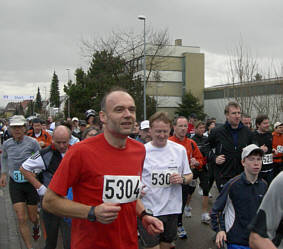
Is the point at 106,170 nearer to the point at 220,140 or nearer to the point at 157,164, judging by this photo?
the point at 157,164

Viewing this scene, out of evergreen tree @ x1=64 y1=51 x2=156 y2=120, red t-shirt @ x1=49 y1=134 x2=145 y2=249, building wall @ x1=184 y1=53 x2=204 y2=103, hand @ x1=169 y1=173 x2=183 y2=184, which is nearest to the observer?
red t-shirt @ x1=49 y1=134 x2=145 y2=249

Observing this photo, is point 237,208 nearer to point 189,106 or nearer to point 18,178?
point 18,178

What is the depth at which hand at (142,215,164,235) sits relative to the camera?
2631 millimetres

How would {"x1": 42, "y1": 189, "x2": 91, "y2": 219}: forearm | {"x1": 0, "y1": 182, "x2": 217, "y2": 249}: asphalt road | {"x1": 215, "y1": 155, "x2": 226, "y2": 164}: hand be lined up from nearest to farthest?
{"x1": 42, "y1": 189, "x2": 91, "y2": 219}: forearm → {"x1": 215, "y1": 155, "x2": 226, "y2": 164}: hand → {"x1": 0, "y1": 182, "x2": 217, "y2": 249}: asphalt road

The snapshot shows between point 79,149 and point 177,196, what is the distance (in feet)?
7.76

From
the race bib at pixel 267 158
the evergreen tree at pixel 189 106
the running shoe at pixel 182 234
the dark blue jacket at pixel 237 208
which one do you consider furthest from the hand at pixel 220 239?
the evergreen tree at pixel 189 106

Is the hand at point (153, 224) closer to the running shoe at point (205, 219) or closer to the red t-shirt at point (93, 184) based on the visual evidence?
the red t-shirt at point (93, 184)

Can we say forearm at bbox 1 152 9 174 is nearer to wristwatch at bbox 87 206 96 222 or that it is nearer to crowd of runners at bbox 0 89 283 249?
crowd of runners at bbox 0 89 283 249

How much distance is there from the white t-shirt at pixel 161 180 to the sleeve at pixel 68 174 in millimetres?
2038

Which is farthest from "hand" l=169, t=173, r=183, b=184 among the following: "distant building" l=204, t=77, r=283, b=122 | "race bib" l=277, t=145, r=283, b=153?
"distant building" l=204, t=77, r=283, b=122

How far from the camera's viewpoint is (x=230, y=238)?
3654 millimetres

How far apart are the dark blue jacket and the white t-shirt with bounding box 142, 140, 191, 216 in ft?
2.57

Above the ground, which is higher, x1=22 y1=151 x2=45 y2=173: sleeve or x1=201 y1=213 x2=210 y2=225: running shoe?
x1=22 y1=151 x2=45 y2=173: sleeve

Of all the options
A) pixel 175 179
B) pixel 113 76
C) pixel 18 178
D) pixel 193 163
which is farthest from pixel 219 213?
pixel 113 76
